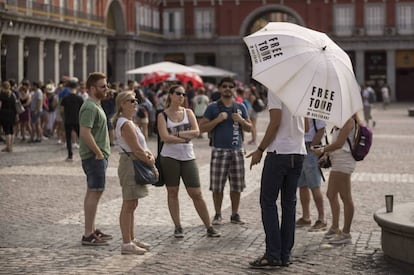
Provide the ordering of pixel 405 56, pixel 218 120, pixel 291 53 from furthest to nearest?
1. pixel 405 56
2. pixel 218 120
3. pixel 291 53

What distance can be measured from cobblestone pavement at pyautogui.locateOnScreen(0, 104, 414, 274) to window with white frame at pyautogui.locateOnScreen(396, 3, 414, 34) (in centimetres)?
4612

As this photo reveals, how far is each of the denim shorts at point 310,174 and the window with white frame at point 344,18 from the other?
51585 millimetres

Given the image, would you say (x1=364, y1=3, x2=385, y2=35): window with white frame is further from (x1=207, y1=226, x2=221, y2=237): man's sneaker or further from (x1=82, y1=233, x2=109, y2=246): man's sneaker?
(x1=82, y1=233, x2=109, y2=246): man's sneaker

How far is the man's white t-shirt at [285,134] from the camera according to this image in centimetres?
765

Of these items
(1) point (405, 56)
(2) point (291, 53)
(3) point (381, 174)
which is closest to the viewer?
(2) point (291, 53)

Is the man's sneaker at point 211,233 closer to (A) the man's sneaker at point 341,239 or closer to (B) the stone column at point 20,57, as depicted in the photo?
(A) the man's sneaker at point 341,239

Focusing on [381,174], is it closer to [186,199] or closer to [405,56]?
[186,199]


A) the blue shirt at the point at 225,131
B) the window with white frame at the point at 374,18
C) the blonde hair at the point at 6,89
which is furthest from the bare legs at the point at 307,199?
the window with white frame at the point at 374,18

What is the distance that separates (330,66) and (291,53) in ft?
1.20

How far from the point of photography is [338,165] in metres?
8.80

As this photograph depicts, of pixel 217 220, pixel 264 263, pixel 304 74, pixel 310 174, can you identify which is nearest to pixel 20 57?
pixel 217 220

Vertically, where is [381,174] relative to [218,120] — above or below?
below

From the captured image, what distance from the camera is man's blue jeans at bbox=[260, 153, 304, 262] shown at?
25.1 ft

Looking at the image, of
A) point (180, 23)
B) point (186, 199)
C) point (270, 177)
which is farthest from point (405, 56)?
point (270, 177)
